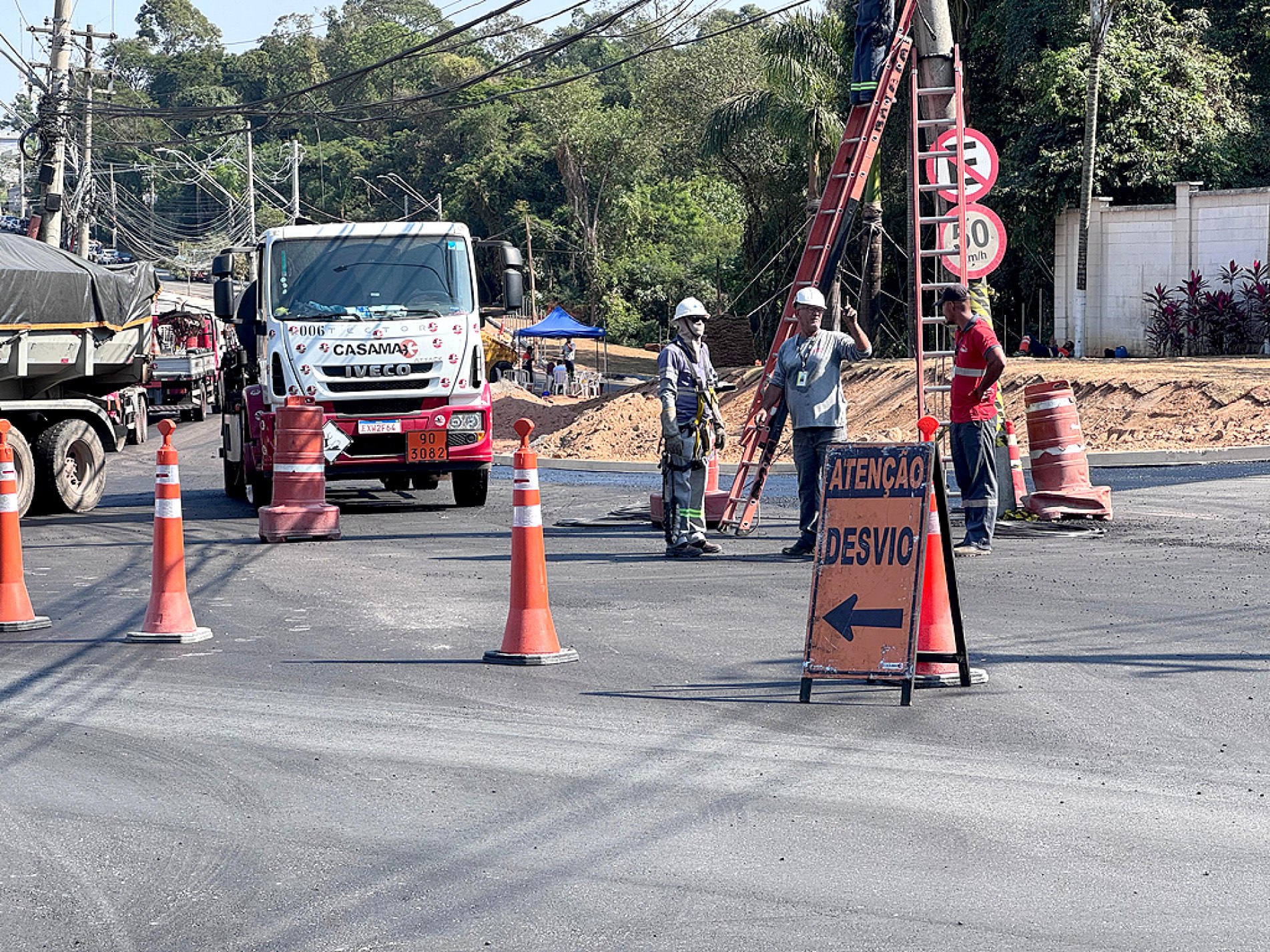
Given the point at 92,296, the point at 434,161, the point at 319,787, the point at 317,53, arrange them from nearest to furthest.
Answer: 1. the point at 319,787
2. the point at 92,296
3. the point at 434,161
4. the point at 317,53

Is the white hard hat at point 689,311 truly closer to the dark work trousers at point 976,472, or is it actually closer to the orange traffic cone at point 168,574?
the dark work trousers at point 976,472

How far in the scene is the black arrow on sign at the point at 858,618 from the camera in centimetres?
718

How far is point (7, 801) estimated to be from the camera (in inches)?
234

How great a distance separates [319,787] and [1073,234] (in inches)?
1236

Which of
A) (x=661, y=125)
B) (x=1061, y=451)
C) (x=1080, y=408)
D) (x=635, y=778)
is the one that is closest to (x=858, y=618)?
(x=635, y=778)

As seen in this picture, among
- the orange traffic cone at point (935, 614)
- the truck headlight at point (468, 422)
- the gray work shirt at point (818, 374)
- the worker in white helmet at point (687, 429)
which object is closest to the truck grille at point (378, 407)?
the truck headlight at point (468, 422)

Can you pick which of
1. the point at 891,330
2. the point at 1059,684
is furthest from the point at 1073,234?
the point at 1059,684

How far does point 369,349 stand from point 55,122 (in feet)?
64.3

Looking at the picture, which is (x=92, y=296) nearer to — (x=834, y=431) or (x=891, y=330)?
(x=834, y=431)

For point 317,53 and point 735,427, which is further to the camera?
point 317,53

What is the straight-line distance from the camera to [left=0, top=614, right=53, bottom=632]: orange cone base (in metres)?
9.65

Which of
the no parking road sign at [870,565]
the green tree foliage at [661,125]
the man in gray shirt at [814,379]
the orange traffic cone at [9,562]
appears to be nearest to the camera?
the no parking road sign at [870,565]

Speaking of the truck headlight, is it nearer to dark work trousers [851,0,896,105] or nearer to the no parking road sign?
dark work trousers [851,0,896,105]

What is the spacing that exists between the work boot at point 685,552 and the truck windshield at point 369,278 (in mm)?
5005
